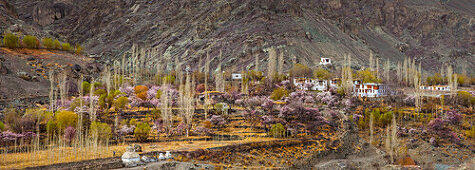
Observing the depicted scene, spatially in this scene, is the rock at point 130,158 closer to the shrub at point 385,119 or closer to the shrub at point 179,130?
the shrub at point 179,130

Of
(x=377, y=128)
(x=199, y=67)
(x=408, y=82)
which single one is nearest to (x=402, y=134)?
(x=377, y=128)

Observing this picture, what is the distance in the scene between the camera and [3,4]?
184625 mm

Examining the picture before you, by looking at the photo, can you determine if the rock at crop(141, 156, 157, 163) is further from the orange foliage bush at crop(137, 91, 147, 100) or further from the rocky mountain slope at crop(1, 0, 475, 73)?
the rocky mountain slope at crop(1, 0, 475, 73)

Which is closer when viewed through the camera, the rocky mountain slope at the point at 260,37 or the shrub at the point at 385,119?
the shrub at the point at 385,119

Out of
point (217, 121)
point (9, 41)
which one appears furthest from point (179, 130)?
point (9, 41)

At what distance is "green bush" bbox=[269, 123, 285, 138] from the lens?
6047 cm

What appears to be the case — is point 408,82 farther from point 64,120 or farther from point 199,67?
point 64,120

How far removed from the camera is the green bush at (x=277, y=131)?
60469 millimetres

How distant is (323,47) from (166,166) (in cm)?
10613

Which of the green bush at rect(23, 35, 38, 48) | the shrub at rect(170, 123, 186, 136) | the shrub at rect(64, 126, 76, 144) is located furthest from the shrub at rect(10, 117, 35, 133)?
the green bush at rect(23, 35, 38, 48)

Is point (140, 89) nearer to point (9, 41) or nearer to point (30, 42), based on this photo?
point (9, 41)

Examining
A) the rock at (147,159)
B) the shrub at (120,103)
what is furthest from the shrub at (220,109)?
the rock at (147,159)

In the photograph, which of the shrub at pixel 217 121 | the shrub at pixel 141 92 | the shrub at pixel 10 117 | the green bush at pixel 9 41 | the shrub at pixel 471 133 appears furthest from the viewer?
the green bush at pixel 9 41

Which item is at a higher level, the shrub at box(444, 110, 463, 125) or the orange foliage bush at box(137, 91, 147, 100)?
the orange foliage bush at box(137, 91, 147, 100)
